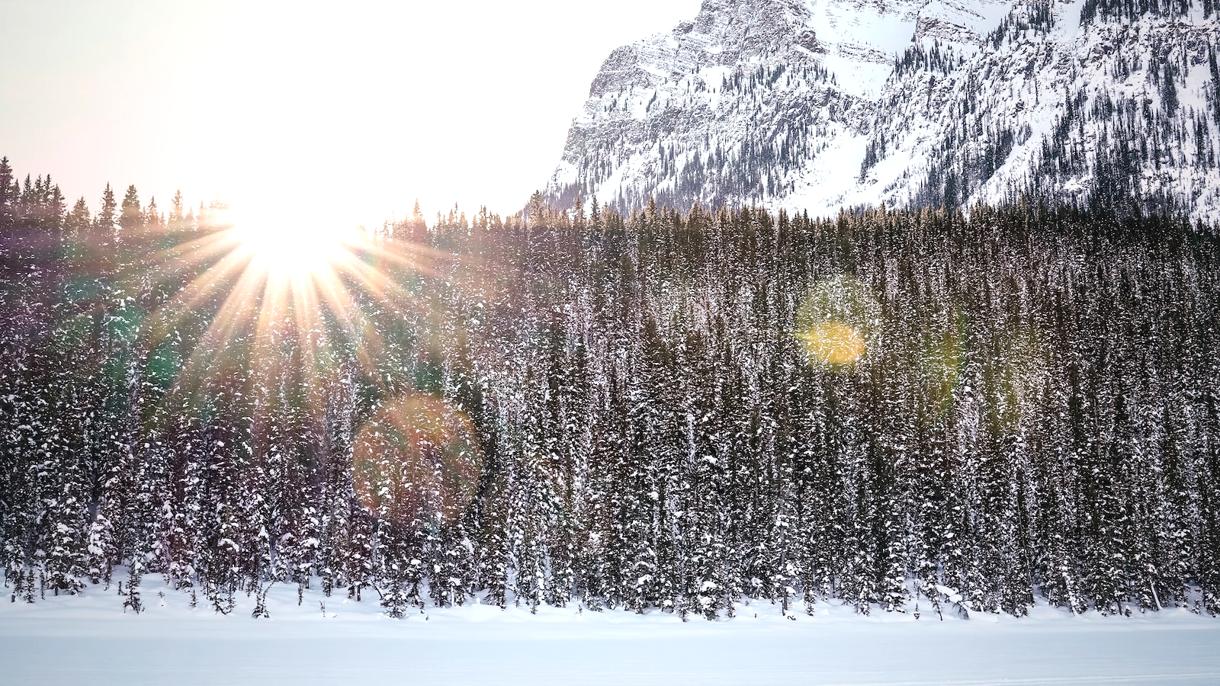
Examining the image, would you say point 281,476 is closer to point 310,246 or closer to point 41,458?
point 41,458

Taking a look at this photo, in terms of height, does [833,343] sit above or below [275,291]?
below

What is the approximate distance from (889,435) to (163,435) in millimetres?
56484

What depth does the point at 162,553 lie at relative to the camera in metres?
45.8

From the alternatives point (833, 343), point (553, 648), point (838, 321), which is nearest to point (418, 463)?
point (553, 648)

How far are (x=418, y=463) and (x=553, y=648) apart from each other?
21.8 metres

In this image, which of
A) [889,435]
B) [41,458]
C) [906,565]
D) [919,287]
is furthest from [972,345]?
[41,458]

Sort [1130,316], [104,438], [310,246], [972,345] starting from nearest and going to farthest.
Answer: [104,438], [972,345], [1130,316], [310,246]

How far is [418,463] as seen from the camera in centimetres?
4703

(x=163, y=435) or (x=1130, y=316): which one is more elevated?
(x=1130, y=316)

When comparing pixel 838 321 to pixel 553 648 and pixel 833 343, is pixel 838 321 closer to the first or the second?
pixel 833 343

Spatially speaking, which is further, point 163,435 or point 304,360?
point 304,360

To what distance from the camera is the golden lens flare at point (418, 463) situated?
45906 millimetres

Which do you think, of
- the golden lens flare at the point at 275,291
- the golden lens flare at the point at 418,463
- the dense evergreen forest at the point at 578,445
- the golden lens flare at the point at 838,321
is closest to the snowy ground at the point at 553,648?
the dense evergreen forest at the point at 578,445

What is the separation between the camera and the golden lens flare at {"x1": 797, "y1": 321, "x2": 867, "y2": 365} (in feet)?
279
